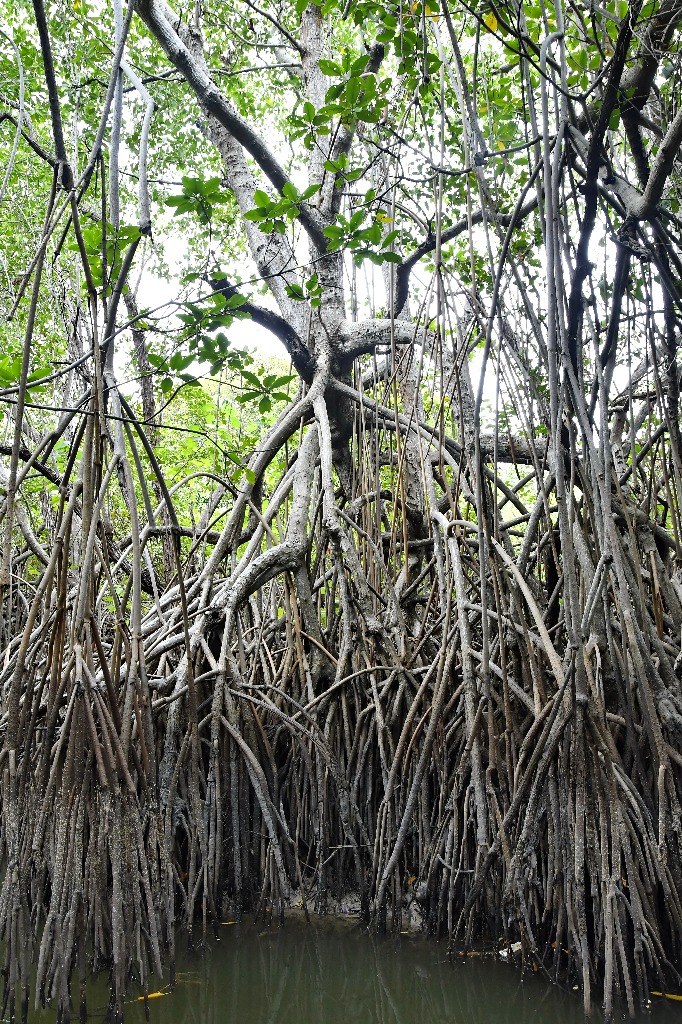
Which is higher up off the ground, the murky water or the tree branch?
the tree branch

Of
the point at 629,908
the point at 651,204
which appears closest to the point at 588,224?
the point at 651,204

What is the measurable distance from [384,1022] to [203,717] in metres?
1.34

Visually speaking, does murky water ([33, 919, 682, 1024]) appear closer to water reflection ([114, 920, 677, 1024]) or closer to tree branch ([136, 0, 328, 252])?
water reflection ([114, 920, 677, 1024])

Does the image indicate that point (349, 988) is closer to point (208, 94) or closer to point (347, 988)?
point (347, 988)

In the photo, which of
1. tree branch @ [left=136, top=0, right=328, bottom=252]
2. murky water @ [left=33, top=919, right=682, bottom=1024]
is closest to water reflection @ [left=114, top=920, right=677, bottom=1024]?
murky water @ [left=33, top=919, right=682, bottom=1024]

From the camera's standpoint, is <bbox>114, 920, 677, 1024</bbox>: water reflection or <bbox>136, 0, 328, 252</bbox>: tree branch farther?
<bbox>136, 0, 328, 252</bbox>: tree branch

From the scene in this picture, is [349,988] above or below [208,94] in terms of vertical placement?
below

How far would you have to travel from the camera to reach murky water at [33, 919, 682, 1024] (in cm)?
236

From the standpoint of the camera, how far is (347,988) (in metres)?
2.64

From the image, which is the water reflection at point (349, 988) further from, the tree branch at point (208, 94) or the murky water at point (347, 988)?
the tree branch at point (208, 94)

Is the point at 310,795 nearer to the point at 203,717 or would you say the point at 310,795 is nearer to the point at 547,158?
the point at 203,717

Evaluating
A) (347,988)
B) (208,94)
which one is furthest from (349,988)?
(208,94)

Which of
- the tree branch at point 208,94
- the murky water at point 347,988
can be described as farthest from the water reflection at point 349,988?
the tree branch at point 208,94

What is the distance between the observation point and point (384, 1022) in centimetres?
242
